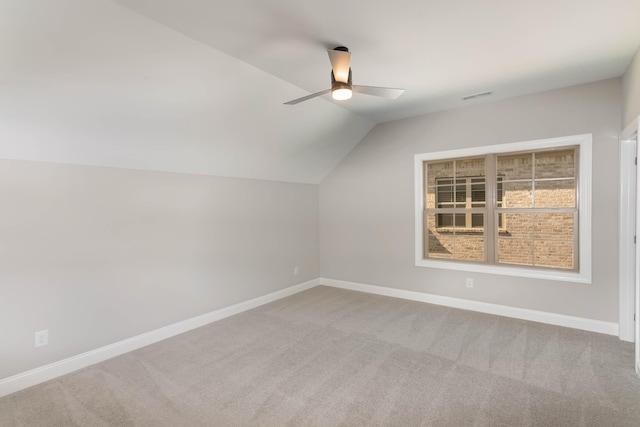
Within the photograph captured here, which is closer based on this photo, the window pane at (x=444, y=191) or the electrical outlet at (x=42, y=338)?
the electrical outlet at (x=42, y=338)

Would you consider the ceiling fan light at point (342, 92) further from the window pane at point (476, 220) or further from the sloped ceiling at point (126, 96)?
the window pane at point (476, 220)

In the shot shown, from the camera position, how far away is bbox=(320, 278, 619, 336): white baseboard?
3.41 meters

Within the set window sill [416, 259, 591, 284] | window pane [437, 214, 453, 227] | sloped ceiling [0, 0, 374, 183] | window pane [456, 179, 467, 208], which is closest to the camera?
sloped ceiling [0, 0, 374, 183]

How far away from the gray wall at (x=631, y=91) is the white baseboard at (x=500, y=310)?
2.08 metres

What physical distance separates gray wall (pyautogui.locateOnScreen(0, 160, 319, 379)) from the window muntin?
2573 mm

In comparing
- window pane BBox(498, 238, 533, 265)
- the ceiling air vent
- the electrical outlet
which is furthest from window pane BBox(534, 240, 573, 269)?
the electrical outlet

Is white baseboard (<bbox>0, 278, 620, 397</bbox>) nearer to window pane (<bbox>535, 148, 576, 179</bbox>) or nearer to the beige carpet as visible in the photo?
the beige carpet

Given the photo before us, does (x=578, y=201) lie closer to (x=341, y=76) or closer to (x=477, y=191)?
(x=477, y=191)

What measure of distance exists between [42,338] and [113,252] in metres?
0.85

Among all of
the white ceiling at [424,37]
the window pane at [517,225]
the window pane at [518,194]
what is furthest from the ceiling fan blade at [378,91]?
the window pane at [517,225]

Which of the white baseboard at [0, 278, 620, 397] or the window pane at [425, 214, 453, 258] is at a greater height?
the window pane at [425, 214, 453, 258]

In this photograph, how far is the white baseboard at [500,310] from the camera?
3408 mm

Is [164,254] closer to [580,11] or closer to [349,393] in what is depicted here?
[349,393]

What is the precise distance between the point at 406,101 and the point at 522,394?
3156 mm
